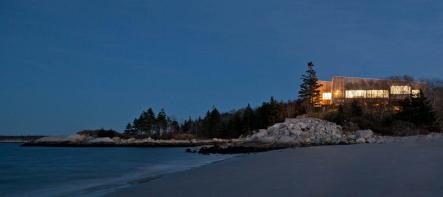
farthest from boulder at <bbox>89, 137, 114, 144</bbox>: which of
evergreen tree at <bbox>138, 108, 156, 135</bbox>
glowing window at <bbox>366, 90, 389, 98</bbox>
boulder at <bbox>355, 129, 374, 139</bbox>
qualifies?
boulder at <bbox>355, 129, 374, 139</bbox>

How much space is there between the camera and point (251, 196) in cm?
944

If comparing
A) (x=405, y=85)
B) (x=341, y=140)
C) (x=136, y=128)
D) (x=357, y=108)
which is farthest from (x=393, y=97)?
(x=136, y=128)

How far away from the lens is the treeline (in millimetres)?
85062

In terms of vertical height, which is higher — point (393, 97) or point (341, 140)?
point (393, 97)

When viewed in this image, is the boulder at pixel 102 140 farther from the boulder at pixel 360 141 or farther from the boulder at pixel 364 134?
the boulder at pixel 360 141

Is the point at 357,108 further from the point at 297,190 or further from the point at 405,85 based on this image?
the point at 297,190

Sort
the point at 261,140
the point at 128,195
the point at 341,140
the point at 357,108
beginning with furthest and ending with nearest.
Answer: the point at 357,108, the point at 261,140, the point at 341,140, the point at 128,195

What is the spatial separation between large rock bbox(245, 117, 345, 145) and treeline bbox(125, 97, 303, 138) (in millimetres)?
26485

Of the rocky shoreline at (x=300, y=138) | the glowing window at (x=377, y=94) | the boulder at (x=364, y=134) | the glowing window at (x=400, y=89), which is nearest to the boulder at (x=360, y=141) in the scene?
the rocky shoreline at (x=300, y=138)

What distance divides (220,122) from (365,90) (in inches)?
1258

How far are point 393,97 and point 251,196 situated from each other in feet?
251

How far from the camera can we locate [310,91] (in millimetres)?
86875

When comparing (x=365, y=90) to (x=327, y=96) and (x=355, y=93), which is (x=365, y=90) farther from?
(x=327, y=96)

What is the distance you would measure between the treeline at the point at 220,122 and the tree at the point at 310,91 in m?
2.11
